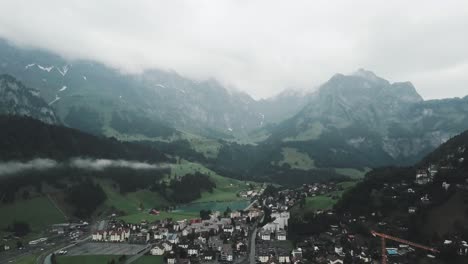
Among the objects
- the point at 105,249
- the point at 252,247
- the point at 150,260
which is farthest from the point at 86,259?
the point at 252,247

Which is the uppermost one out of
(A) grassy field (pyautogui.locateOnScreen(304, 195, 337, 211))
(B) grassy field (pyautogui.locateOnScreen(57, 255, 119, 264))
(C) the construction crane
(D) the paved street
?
(A) grassy field (pyautogui.locateOnScreen(304, 195, 337, 211))

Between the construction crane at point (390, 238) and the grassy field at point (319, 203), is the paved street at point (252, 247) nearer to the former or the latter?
the grassy field at point (319, 203)

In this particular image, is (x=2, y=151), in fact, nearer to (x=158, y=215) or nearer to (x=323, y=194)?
(x=158, y=215)

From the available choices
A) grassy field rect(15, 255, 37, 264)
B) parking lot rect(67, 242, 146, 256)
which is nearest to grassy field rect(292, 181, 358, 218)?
parking lot rect(67, 242, 146, 256)

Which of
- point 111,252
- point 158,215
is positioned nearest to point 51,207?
point 158,215

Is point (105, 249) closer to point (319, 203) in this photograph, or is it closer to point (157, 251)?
point (157, 251)

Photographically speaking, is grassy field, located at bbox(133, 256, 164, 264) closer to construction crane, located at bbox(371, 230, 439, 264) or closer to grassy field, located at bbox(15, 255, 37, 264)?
grassy field, located at bbox(15, 255, 37, 264)

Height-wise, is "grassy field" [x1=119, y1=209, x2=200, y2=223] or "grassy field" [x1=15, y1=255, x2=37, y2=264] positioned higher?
"grassy field" [x1=119, y1=209, x2=200, y2=223]
